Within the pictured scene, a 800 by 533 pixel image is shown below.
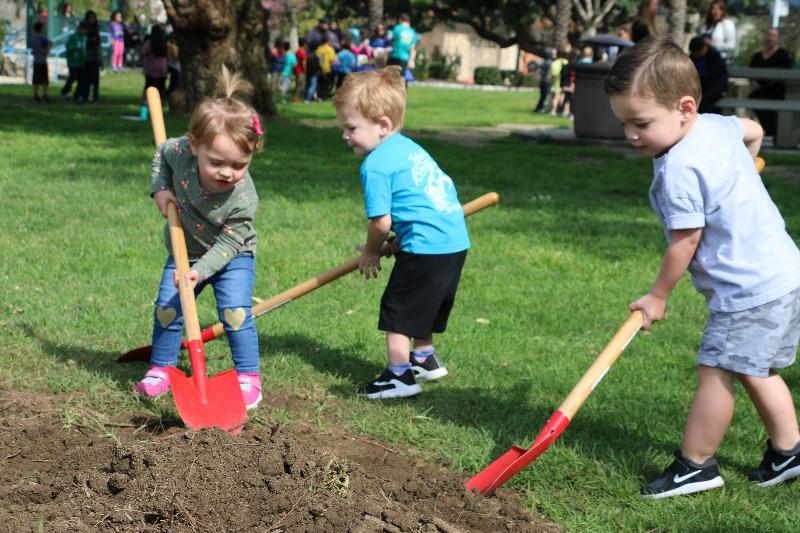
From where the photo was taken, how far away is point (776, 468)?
3549 mm

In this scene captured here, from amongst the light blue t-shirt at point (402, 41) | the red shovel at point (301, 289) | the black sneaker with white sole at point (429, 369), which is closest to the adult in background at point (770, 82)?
the light blue t-shirt at point (402, 41)

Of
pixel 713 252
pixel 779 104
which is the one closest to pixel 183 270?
pixel 713 252

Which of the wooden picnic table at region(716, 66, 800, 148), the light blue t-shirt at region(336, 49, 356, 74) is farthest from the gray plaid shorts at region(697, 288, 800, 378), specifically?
the light blue t-shirt at region(336, 49, 356, 74)

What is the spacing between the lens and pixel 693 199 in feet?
10.7

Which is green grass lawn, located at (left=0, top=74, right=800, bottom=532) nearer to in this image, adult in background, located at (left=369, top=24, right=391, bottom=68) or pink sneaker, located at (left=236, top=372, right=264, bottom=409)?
pink sneaker, located at (left=236, top=372, right=264, bottom=409)

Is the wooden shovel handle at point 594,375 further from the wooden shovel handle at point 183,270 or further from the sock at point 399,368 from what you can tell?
the wooden shovel handle at point 183,270

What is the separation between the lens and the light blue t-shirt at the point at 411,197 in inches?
166

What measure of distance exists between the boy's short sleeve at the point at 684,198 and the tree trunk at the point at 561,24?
31391 mm

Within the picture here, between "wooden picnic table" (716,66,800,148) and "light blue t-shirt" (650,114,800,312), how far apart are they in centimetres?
1062

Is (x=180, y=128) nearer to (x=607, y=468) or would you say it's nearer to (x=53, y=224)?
(x=53, y=224)

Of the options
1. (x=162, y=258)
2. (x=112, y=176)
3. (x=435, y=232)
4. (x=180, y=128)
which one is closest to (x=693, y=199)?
(x=435, y=232)

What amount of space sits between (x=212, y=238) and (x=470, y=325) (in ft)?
5.26

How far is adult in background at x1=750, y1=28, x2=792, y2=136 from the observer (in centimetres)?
1461

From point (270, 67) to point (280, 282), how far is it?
2232 centimetres
